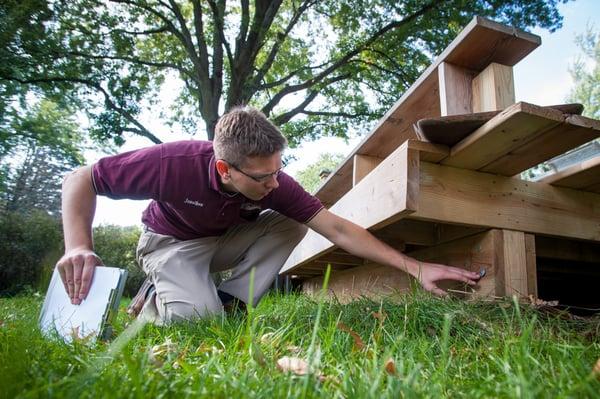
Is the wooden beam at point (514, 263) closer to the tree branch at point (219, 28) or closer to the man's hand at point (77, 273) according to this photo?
the man's hand at point (77, 273)

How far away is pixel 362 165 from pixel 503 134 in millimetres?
1593

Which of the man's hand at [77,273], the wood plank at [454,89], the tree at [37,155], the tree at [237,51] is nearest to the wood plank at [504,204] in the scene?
the wood plank at [454,89]

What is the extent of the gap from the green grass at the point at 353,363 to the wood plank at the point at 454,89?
111cm

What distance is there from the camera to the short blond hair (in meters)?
2.46

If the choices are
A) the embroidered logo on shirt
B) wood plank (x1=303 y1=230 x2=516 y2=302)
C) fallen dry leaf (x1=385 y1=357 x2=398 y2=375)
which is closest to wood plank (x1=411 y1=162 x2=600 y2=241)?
wood plank (x1=303 y1=230 x2=516 y2=302)

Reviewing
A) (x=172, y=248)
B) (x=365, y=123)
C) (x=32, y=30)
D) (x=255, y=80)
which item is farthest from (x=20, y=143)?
(x=172, y=248)

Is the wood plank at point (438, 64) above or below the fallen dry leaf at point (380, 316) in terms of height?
above

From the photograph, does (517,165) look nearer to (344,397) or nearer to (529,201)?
(529,201)

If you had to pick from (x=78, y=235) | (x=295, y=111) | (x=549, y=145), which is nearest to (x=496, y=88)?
(x=549, y=145)

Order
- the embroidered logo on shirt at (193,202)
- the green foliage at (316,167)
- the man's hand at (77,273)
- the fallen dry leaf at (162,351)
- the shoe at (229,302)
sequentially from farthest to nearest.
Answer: the green foliage at (316,167)
the shoe at (229,302)
the embroidered logo on shirt at (193,202)
the man's hand at (77,273)
the fallen dry leaf at (162,351)

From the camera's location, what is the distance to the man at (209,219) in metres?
2.37

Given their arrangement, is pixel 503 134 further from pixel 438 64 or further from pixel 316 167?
pixel 316 167

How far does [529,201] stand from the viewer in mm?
2314

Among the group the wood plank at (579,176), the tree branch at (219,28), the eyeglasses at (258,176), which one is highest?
the tree branch at (219,28)
